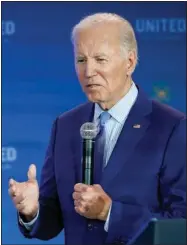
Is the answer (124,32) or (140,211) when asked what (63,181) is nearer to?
(140,211)

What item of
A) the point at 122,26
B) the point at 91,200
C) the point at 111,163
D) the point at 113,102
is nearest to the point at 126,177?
the point at 111,163

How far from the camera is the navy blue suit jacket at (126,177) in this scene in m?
2.18

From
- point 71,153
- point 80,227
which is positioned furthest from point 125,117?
point 80,227

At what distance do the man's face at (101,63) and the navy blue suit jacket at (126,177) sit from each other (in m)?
0.10

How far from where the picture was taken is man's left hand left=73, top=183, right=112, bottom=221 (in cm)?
211

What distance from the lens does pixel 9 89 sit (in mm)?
2539

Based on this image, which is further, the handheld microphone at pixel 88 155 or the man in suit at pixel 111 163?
the man in suit at pixel 111 163

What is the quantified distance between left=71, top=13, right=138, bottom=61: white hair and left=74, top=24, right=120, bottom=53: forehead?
2cm

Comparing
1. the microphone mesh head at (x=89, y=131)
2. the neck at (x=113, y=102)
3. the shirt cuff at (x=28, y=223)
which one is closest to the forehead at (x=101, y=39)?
the neck at (x=113, y=102)

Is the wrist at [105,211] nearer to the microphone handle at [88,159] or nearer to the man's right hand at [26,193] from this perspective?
the microphone handle at [88,159]

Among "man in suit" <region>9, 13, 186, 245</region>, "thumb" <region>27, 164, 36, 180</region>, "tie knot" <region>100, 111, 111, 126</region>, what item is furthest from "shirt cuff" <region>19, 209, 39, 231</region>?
"tie knot" <region>100, 111, 111, 126</region>

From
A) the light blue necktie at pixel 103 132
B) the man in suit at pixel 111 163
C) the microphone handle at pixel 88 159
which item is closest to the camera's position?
the microphone handle at pixel 88 159

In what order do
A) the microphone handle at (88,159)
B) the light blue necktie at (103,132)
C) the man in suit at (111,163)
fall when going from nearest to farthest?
the microphone handle at (88,159), the man in suit at (111,163), the light blue necktie at (103,132)

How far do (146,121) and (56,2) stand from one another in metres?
0.63
